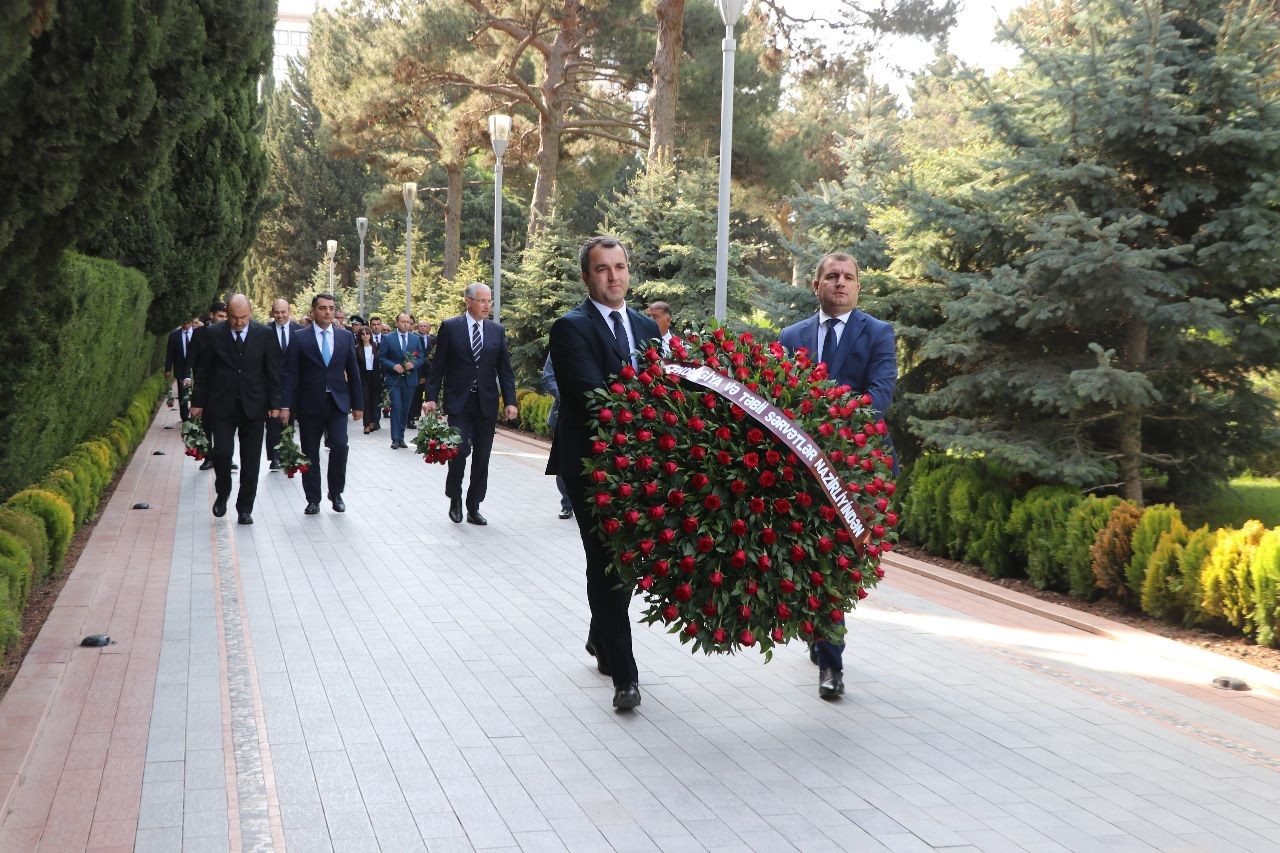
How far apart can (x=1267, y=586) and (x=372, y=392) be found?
59.4ft

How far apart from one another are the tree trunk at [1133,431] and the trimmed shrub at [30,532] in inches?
303

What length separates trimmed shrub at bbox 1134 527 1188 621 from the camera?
8141 millimetres

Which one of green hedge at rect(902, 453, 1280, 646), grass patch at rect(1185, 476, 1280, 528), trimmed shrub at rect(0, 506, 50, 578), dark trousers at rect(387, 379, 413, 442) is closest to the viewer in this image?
green hedge at rect(902, 453, 1280, 646)

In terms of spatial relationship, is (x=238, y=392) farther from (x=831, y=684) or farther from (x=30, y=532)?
(x=831, y=684)

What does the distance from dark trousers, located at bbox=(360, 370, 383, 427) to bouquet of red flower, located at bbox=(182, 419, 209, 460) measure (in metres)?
7.82

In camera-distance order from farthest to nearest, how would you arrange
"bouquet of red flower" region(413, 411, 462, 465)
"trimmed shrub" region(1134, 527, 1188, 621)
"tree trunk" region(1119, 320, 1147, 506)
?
"bouquet of red flower" region(413, 411, 462, 465) < "tree trunk" region(1119, 320, 1147, 506) < "trimmed shrub" region(1134, 527, 1188, 621)

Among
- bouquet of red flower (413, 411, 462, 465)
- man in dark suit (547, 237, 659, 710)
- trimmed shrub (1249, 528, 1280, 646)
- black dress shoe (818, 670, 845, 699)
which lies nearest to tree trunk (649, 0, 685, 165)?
bouquet of red flower (413, 411, 462, 465)

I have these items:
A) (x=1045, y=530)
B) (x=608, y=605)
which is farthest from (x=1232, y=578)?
(x=608, y=605)

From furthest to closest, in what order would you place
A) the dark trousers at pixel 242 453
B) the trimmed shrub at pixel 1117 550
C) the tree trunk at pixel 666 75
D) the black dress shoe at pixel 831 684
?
the tree trunk at pixel 666 75, the dark trousers at pixel 242 453, the trimmed shrub at pixel 1117 550, the black dress shoe at pixel 831 684

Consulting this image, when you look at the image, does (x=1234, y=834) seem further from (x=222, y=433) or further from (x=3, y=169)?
(x=222, y=433)

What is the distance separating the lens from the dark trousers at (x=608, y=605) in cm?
609

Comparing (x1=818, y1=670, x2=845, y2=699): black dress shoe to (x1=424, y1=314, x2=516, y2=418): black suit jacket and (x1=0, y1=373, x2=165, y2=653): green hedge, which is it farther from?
(x1=424, y1=314, x2=516, y2=418): black suit jacket

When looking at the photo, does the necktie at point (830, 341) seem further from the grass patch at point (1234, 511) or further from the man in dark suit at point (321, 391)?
the man in dark suit at point (321, 391)

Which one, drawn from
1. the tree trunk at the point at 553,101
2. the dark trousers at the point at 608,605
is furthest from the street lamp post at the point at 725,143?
the tree trunk at the point at 553,101
